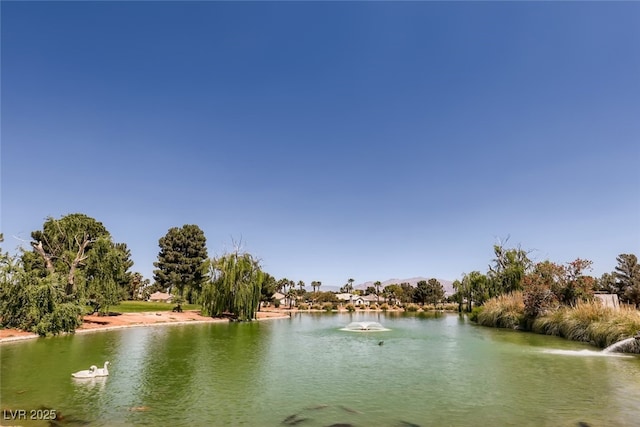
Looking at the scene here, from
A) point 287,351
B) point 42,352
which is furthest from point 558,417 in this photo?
point 42,352

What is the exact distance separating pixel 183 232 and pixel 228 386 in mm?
65098

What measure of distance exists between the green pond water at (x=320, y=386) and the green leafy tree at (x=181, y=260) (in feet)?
166

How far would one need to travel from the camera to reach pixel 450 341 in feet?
80.3

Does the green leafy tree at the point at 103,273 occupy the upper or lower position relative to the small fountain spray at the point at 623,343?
upper

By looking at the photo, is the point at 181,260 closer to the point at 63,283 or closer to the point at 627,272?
the point at 63,283

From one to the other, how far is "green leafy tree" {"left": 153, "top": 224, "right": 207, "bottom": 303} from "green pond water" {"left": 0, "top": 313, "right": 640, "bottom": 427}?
50.7 metres

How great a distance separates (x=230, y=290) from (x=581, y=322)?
31.4m

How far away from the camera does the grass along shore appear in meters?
19.0

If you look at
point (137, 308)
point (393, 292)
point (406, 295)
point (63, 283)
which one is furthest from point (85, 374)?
point (393, 292)

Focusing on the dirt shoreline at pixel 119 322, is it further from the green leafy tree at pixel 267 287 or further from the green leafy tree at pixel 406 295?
the green leafy tree at pixel 406 295

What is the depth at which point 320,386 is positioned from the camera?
11797mm

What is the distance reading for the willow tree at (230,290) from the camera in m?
39.9

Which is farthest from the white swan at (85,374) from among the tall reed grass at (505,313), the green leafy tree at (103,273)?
the tall reed grass at (505,313)

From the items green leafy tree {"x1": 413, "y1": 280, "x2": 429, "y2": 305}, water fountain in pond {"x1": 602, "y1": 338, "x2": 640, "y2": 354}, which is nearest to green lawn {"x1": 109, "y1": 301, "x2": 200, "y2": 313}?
water fountain in pond {"x1": 602, "y1": 338, "x2": 640, "y2": 354}
